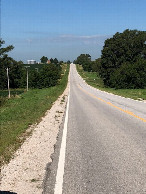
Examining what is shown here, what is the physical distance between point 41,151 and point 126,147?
2.60 metres

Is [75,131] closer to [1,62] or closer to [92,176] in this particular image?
[92,176]

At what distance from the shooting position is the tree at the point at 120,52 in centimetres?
7344

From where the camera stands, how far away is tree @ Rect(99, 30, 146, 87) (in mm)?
73438

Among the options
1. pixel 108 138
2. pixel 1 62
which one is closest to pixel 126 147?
pixel 108 138

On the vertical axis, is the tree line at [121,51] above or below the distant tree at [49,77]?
above

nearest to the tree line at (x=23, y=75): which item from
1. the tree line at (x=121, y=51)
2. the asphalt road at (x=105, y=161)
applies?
the tree line at (x=121, y=51)

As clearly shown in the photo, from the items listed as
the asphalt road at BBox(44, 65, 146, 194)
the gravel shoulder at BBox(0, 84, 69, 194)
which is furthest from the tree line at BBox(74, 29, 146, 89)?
the gravel shoulder at BBox(0, 84, 69, 194)

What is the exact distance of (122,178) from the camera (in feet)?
18.4

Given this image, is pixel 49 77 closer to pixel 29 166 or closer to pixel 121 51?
pixel 121 51

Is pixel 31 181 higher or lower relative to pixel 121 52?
lower

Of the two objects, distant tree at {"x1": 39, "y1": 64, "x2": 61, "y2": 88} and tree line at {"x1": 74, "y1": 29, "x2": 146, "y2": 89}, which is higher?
tree line at {"x1": 74, "y1": 29, "x2": 146, "y2": 89}

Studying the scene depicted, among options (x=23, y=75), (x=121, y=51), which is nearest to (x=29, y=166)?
(x=121, y=51)

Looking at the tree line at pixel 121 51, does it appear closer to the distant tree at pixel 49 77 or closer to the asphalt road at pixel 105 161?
the distant tree at pixel 49 77

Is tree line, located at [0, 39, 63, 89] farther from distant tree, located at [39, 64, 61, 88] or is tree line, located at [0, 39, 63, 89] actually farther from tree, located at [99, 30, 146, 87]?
tree, located at [99, 30, 146, 87]
